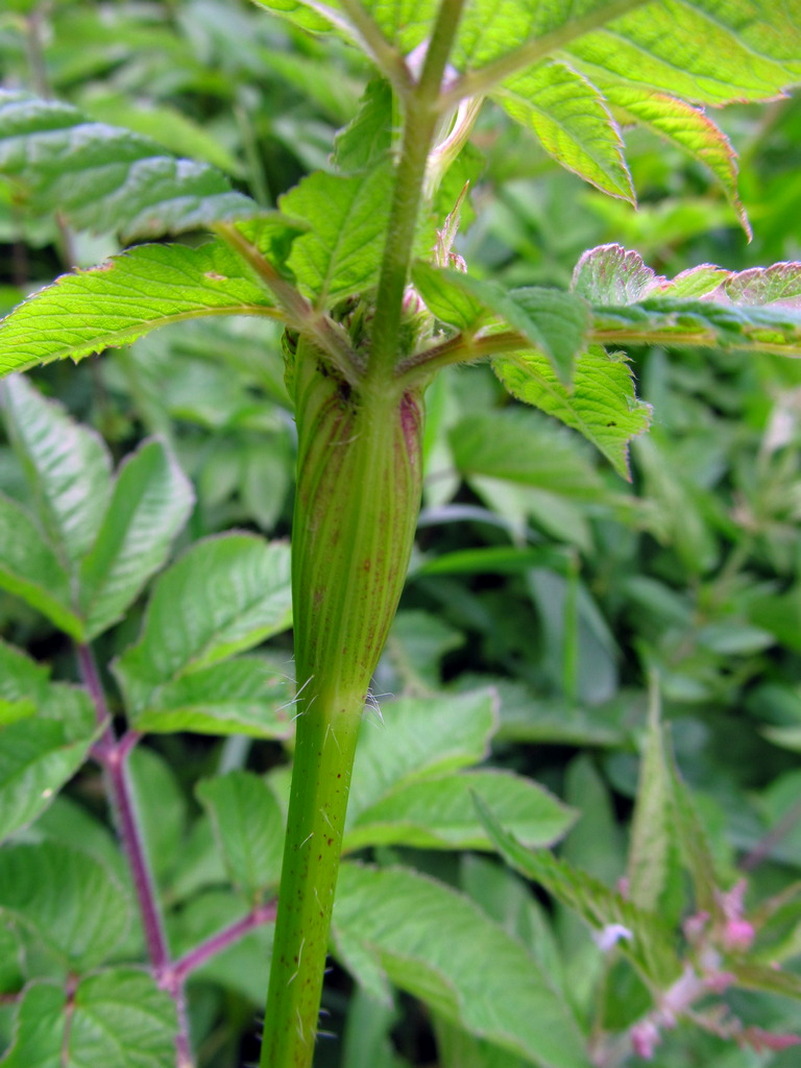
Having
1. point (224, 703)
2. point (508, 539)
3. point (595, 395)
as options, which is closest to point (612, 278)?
point (595, 395)

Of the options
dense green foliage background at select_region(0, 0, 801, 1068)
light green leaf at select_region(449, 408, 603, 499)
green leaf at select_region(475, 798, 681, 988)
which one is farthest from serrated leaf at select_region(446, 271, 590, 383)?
light green leaf at select_region(449, 408, 603, 499)

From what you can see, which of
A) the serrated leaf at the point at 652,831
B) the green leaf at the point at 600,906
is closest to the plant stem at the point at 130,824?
the green leaf at the point at 600,906

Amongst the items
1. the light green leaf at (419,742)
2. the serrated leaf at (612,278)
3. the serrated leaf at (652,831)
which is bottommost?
the serrated leaf at (652,831)

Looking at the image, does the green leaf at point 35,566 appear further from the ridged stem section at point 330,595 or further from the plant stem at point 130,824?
the ridged stem section at point 330,595

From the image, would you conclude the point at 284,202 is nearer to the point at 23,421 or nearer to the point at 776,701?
the point at 23,421

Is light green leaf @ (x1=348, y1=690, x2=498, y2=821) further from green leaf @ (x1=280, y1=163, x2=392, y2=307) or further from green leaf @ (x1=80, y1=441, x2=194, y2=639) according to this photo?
green leaf @ (x1=280, y1=163, x2=392, y2=307)

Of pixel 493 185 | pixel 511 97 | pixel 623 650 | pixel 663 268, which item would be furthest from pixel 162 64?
pixel 511 97
